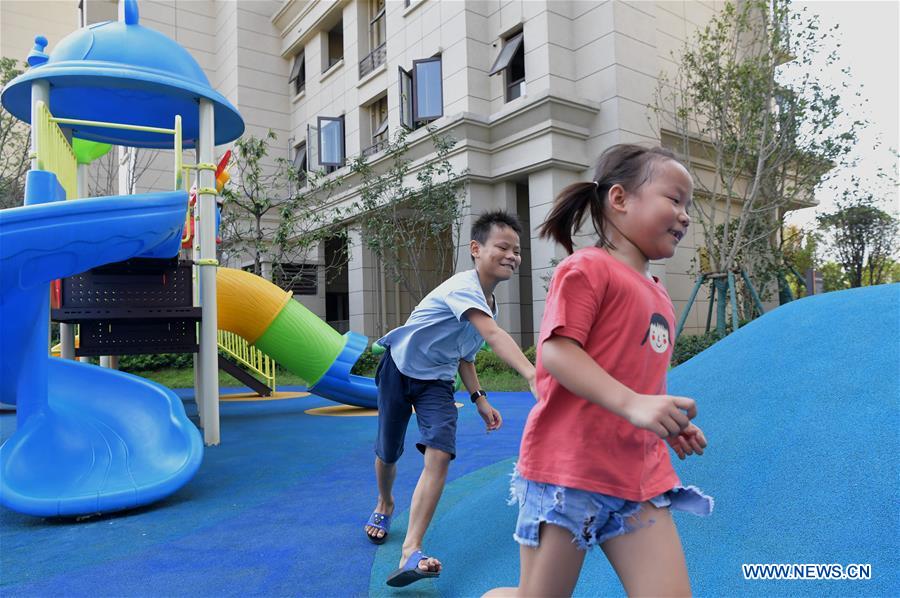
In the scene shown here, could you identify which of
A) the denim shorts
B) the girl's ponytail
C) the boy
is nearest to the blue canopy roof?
the boy

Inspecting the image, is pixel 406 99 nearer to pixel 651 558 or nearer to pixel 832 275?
pixel 832 275

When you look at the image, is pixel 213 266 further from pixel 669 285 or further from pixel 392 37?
pixel 392 37

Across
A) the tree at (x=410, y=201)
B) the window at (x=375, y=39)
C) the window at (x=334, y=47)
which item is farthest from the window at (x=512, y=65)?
the window at (x=334, y=47)

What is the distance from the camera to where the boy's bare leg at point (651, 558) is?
4.73ft

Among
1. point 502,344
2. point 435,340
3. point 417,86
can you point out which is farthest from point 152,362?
point 502,344

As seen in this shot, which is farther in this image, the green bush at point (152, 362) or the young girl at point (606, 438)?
the green bush at point (152, 362)

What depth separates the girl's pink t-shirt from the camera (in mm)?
1514

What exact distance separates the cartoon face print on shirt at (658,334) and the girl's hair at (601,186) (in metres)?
0.25

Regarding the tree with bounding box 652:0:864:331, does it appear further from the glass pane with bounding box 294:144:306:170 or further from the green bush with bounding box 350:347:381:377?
the glass pane with bounding box 294:144:306:170

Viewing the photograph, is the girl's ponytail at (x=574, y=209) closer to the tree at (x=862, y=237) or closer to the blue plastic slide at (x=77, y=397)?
the blue plastic slide at (x=77, y=397)

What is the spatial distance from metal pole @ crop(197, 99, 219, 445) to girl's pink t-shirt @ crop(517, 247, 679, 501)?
5.15m

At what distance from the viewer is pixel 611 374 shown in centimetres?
158
